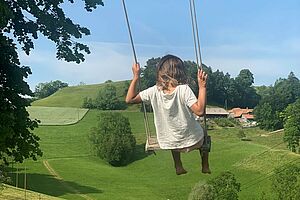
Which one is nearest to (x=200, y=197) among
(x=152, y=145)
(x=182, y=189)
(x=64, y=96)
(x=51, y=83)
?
(x=182, y=189)

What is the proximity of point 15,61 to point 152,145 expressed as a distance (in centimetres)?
599

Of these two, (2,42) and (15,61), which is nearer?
(2,42)

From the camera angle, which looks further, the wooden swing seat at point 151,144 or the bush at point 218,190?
the bush at point 218,190

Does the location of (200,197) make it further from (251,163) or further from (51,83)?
(51,83)

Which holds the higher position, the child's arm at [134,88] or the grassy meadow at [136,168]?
the child's arm at [134,88]

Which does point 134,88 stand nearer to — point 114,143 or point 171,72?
point 171,72

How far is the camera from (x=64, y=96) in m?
83.6

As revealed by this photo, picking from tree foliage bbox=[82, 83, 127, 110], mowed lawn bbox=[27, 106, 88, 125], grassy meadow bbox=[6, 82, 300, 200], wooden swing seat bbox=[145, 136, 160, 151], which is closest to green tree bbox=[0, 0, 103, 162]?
tree foliage bbox=[82, 83, 127, 110]

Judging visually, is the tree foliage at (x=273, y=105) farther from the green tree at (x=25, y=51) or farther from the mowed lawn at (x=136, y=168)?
the green tree at (x=25, y=51)

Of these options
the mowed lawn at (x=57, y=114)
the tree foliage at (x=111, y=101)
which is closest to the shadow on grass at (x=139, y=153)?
the mowed lawn at (x=57, y=114)

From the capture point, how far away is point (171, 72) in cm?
522

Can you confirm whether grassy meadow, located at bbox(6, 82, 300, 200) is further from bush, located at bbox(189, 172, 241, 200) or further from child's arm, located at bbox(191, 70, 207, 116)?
child's arm, located at bbox(191, 70, 207, 116)

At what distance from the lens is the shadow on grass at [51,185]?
43.3 meters

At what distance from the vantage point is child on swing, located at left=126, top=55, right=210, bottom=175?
5.21m
